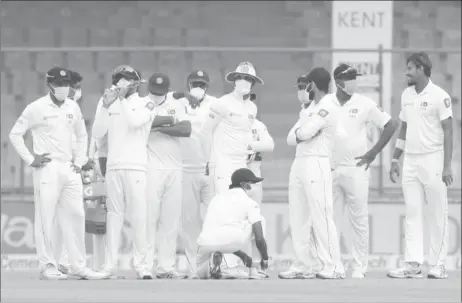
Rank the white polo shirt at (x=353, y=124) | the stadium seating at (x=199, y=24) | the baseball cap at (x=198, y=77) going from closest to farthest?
the white polo shirt at (x=353, y=124) → the baseball cap at (x=198, y=77) → the stadium seating at (x=199, y=24)

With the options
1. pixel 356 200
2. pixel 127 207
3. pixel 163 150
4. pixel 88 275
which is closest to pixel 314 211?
pixel 356 200

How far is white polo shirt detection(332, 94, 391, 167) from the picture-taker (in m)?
15.0

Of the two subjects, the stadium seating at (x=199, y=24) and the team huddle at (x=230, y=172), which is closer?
the team huddle at (x=230, y=172)

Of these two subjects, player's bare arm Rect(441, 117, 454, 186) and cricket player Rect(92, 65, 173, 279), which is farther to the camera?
cricket player Rect(92, 65, 173, 279)

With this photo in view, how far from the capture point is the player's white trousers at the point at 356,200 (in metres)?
15.1

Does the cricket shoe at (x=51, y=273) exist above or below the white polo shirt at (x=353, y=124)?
below

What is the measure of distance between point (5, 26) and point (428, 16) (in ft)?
18.6

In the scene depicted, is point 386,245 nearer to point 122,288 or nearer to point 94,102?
point 94,102

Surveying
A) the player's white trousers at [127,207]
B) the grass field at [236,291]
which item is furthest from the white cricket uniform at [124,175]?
the grass field at [236,291]

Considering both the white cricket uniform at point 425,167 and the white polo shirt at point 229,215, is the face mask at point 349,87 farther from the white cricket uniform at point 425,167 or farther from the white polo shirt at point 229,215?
the white polo shirt at point 229,215

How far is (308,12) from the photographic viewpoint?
837 inches

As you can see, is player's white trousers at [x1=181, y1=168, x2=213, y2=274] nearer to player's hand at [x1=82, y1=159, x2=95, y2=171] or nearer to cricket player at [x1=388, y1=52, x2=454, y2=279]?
player's hand at [x1=82, y1=159, x2=95, y2=171]

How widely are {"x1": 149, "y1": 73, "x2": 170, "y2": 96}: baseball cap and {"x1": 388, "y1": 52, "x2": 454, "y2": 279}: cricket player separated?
2.32 m

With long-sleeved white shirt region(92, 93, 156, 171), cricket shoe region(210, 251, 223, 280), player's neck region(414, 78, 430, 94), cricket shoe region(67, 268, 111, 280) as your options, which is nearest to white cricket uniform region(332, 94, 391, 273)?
player's neck region(414, 78, 430, 94)
